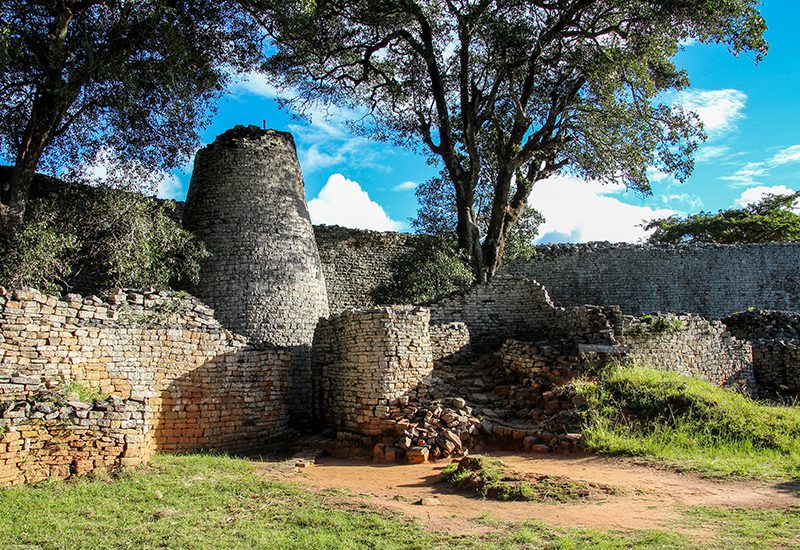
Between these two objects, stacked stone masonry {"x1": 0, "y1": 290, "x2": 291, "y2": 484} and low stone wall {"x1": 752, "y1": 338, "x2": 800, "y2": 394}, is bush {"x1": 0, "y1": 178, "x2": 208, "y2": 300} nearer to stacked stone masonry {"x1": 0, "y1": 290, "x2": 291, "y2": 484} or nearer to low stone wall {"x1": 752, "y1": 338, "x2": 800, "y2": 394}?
stacked stone masonry {"x1": 0, "y1": 290, "x2": 291, "y2": 484}

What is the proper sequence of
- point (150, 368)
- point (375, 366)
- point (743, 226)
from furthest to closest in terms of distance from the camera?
1. point (743, 226)
2. point (375, 366)
3. point (150, 368)

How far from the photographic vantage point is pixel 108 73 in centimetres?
1019

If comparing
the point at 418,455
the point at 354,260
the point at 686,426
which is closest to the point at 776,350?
the point at 686,426

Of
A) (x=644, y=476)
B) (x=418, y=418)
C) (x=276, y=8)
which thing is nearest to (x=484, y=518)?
(x=644, y=476)

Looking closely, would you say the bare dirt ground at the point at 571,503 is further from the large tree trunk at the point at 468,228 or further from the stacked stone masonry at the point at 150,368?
the large tree trunk at the point at 468,228

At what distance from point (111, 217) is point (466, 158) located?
9.70 m

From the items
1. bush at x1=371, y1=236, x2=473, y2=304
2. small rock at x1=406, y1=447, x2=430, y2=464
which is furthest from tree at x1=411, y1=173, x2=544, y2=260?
small rock at x1=406, y1=447, x2=430, y2=464

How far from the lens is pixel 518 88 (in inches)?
591

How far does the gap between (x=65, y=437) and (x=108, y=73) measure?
7.41 meters

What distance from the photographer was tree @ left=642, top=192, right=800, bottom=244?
2662 centimetres

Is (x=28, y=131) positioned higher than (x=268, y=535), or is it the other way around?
(x=28, y=131)

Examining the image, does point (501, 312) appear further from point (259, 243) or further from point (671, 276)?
point (671, 276)

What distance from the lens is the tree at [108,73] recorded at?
973cm

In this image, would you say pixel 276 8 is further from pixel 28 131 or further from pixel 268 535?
pixel 268 535
